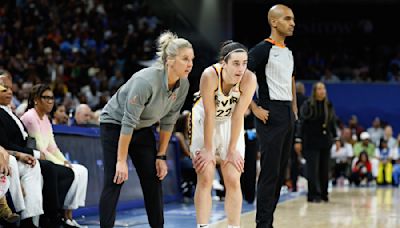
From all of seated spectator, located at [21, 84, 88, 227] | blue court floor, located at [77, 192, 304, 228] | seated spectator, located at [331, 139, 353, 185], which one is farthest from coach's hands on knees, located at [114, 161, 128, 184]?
seated spectator, located at [331, 139, 353, 185]

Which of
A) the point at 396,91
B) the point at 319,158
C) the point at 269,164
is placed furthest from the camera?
the point at 396,91

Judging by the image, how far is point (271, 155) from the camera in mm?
6746

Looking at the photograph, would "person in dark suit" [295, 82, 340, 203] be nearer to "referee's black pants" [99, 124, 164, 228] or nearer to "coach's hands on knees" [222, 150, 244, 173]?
"coach's hands on knees" [222, 150, 244, 173]

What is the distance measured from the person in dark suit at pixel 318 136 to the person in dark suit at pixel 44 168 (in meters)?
5.13

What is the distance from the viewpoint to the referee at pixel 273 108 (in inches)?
265

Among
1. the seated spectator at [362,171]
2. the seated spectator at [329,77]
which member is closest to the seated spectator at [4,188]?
the seated spectator at [362,171]

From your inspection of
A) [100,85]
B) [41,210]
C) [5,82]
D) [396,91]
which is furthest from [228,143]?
[396,91]

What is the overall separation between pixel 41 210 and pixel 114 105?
1.63m

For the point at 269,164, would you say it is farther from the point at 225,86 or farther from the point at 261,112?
the point at 225,86

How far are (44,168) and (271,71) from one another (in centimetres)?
232

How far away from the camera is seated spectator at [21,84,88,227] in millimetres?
7684

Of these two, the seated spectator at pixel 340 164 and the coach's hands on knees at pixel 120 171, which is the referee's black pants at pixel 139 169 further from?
the seated spectator at pixel 340 164

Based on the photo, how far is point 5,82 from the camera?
24.2ft

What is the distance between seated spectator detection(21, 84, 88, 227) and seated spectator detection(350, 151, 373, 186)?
1072 centimetres
